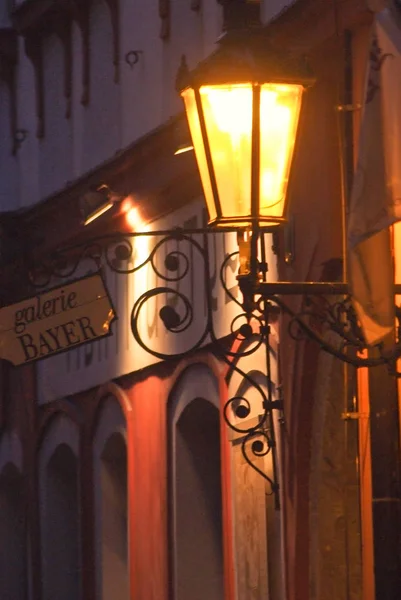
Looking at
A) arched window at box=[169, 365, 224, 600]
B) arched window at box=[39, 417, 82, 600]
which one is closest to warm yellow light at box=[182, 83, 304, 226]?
arched window at box=[169, 365, 224, 600]

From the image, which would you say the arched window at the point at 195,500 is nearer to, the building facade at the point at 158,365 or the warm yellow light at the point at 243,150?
the building facade at the point at 158,365

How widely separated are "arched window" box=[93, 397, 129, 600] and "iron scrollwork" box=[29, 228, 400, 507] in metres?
1.36

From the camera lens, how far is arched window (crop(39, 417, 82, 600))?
16.1 metres

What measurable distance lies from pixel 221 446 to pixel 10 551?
6.05 metres

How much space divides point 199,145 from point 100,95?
8.64 meters

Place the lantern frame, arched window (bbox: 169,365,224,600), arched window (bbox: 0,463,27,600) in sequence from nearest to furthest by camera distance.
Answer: the lantern frame → arched window (bbox: 169,365,224,600) → arched window (bbox: 0,463,27,600)

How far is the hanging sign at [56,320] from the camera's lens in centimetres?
899

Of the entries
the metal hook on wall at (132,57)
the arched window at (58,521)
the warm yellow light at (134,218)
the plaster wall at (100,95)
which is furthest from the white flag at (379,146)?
the arched window at (58,521)

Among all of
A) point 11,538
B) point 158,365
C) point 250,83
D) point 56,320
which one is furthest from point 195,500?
point 250,83

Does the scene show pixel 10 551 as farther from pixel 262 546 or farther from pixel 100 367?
pixel 262 546

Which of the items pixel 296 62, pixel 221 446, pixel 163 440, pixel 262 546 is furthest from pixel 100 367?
pixel 296 62

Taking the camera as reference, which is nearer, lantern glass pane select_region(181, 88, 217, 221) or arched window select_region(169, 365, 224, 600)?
lantern glass pane select_region(181, 88, 217, 221)

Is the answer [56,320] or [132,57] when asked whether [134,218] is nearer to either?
[132,57]

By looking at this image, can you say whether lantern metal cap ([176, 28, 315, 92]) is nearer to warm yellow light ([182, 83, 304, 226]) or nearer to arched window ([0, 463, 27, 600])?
warm yellow light ([182, 83, 304, 226])
